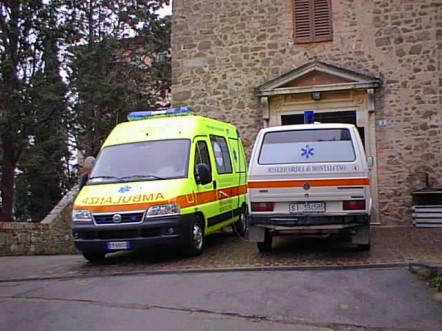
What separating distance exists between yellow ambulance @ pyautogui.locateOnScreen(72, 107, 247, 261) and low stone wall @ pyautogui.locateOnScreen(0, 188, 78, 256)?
4.32m

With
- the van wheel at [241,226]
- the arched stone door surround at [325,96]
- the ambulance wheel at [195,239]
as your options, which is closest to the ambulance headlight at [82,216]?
the ambulance wheel at [195,239]

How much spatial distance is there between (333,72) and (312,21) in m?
1.55

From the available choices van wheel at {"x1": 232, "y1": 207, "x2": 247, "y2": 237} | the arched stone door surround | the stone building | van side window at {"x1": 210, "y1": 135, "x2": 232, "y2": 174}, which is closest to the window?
the stone building

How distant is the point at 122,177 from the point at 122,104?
41.9 feet

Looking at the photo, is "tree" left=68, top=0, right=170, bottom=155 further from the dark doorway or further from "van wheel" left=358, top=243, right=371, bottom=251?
"van wheel" left=358, top=243, right=371, bottom=251

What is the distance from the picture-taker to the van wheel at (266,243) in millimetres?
9406

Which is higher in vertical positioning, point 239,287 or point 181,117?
point 181,117

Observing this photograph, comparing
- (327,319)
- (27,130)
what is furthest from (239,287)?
(27,130)

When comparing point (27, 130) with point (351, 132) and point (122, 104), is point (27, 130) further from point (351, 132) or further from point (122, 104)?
point (351, 132)

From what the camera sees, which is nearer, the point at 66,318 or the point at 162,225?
the point at 66,318

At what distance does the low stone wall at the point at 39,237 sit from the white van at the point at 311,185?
263 inches

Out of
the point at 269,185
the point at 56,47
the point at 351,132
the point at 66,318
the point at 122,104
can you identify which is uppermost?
the point at 56,47

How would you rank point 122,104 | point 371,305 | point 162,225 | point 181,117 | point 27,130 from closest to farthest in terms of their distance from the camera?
point 371,305 → point 162,225 → point 181,117 → point 27,130 → point 122,104

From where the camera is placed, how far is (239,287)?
7105mm
